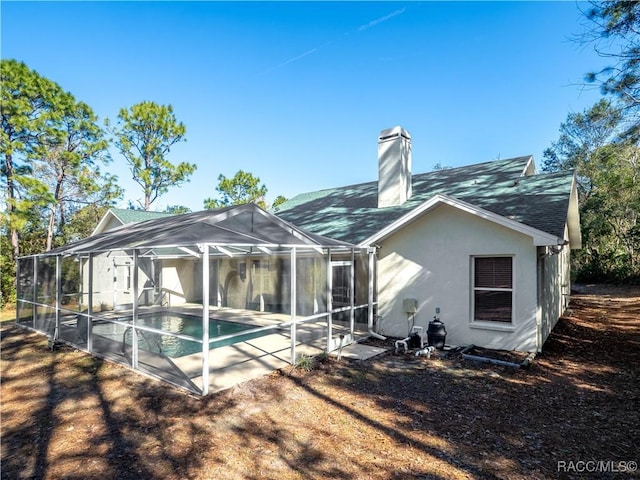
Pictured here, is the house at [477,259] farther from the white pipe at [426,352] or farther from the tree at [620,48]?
the tree at [620,48]

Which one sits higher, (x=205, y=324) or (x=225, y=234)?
(x=225, y=234)

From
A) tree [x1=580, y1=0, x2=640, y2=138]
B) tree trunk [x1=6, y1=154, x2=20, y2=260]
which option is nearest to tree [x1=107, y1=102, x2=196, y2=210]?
tree trunk [x1=6, y1=154, x2=20, y2=260]

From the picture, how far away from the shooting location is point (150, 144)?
27.1 m

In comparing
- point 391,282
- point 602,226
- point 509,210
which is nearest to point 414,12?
point 509,210

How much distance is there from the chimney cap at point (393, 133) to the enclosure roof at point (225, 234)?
5748mm

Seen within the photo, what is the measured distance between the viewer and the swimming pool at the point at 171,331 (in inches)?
288

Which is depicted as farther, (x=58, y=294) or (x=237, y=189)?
(x=237, y=189)

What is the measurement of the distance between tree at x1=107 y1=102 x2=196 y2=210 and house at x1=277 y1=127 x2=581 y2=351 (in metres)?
21.6

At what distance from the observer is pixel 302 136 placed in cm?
2062

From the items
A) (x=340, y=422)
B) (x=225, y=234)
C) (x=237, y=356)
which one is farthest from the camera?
(x=237, y=356)

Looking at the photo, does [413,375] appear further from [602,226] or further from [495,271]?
[602,226]

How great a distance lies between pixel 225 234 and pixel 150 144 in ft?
81.6

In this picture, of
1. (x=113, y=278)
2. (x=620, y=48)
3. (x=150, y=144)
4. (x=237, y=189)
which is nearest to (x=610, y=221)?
(x=620, y=48)

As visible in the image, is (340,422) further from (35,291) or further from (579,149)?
(579,149)
